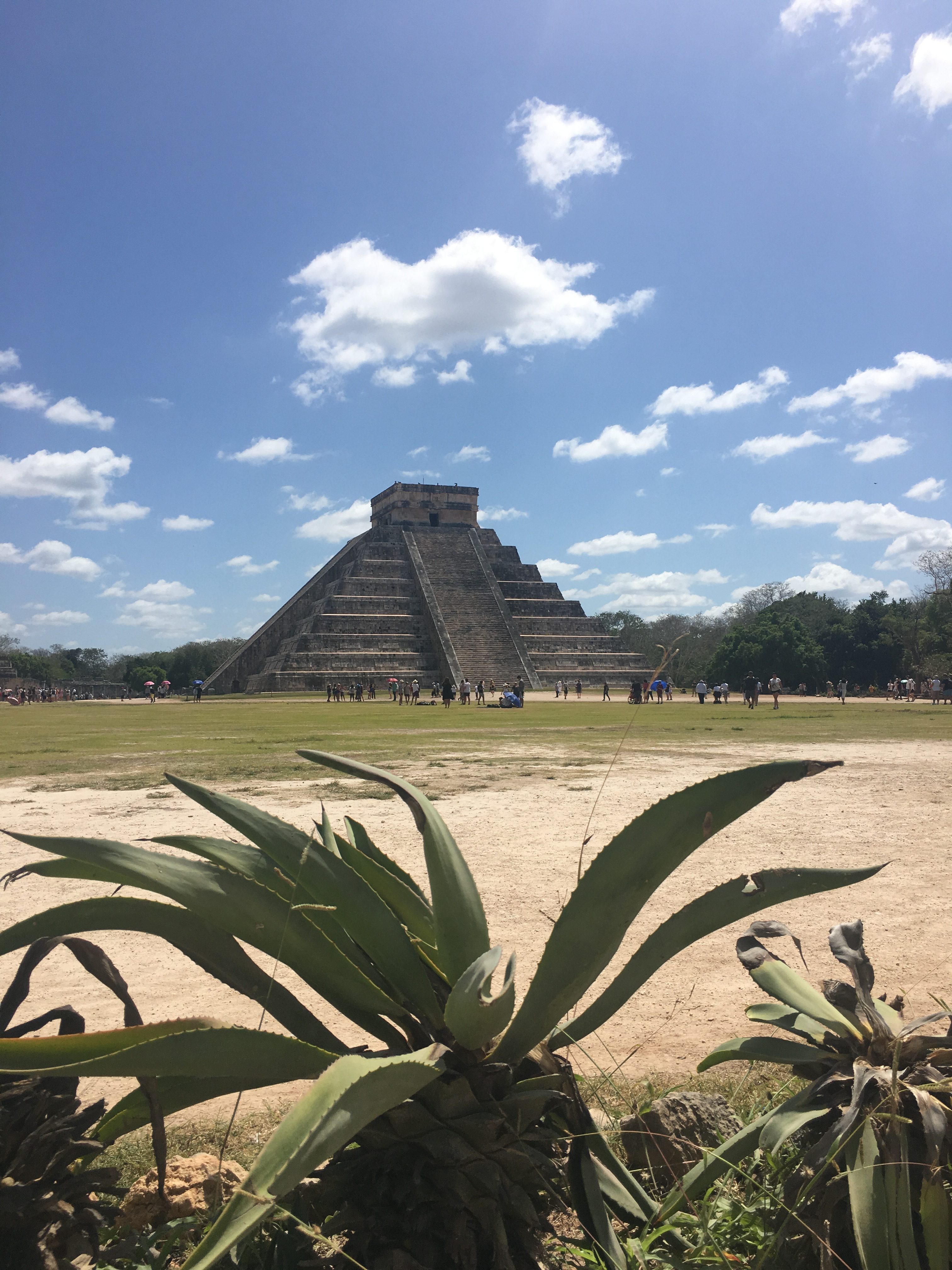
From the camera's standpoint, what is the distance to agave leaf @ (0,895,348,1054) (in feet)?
3.59

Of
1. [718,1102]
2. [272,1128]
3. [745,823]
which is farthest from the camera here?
[745,823]

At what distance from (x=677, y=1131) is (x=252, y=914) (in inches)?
43.9

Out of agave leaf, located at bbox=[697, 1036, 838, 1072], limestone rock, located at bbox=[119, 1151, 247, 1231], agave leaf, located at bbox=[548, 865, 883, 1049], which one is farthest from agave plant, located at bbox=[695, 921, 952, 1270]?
limestone rock, located at bbox=[119, 1151, 247, 1231]

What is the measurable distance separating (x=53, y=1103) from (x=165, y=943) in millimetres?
3129

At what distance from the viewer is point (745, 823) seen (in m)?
6.24

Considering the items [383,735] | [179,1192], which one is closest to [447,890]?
[179,1192]

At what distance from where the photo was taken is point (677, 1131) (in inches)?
69.4

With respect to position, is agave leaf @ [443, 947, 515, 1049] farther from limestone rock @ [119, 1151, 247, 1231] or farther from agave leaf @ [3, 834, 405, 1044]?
limestone rock @ [119, 1151, 247, 1231]

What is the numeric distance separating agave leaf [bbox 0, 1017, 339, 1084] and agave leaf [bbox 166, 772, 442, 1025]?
0.58 ft

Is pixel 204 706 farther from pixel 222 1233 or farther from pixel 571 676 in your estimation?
pixel 222 1233

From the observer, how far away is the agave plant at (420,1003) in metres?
1.05

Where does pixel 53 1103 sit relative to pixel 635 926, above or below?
above

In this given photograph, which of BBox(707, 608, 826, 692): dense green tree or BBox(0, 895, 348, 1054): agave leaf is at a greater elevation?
BBox(707, 608, 826, 692): dense green tree

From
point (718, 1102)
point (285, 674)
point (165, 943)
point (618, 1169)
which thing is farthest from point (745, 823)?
point (285, 674)
